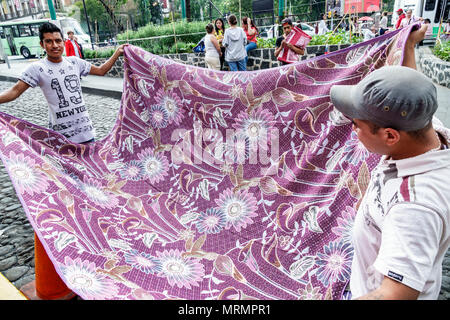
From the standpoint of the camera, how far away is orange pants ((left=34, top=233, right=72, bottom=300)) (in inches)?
A: 75.3

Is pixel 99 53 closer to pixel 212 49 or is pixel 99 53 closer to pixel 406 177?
pixel 212 49

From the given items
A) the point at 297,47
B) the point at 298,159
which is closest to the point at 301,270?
the point at 298,159

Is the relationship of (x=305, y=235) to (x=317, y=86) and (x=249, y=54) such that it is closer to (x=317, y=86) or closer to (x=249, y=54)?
(x=317, y=86)

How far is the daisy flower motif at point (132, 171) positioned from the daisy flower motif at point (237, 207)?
805mm

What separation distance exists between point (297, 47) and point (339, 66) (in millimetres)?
3886

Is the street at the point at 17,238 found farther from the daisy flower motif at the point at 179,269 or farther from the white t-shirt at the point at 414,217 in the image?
the white t-shirt at the point at 414,217

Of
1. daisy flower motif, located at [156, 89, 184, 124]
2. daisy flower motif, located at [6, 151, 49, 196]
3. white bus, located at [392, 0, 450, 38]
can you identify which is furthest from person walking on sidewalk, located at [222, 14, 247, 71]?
white bus, located at [392, 0, 450, 38]

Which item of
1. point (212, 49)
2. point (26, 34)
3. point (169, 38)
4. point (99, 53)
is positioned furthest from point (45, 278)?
point (26, 34)

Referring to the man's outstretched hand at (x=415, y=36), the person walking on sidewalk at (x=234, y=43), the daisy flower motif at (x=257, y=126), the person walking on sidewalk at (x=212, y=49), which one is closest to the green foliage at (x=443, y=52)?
the person walking on sidewalk at (x=234, y=43)

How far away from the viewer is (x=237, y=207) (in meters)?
2.35

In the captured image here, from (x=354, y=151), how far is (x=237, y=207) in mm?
890

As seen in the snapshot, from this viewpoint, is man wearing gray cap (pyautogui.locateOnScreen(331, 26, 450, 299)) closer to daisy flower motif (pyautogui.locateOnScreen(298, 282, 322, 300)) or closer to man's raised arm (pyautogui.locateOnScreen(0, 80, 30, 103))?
daisy flower motif (pyautogui.locateOnScreen(298, 282, 322, 300))

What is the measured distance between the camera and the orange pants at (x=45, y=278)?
6.28 feet
